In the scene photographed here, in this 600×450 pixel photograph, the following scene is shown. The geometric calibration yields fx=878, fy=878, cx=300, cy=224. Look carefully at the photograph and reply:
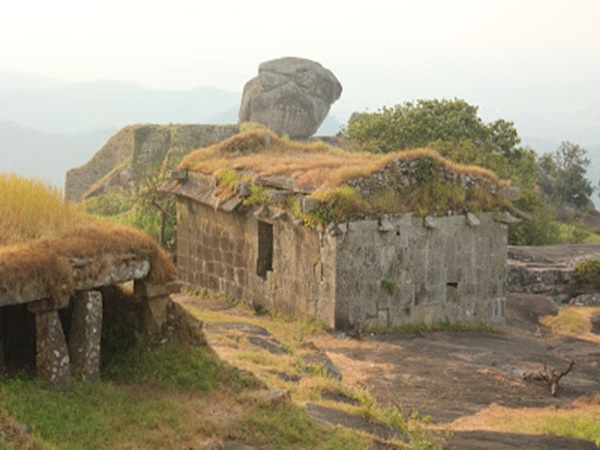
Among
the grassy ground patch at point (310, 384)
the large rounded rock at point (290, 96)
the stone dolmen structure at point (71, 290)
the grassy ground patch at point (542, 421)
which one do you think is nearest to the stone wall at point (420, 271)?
the grassy ground patch at point (310, 384)

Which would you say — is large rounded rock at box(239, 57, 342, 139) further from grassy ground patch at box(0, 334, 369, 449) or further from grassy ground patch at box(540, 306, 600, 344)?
grassy ground patch at box(0, 334, 369, 449)

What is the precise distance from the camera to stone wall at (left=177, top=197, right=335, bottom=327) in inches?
707

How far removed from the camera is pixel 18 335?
373 inches

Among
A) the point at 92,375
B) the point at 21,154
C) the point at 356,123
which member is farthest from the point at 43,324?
the point at 21,154

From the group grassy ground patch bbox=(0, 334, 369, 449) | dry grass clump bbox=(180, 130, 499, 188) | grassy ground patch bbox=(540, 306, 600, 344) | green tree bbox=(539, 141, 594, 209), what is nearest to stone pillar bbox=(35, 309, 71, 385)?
grassy ground patch bbox=(0, 334, 369, 449)

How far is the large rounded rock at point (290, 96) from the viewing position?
47.5 m

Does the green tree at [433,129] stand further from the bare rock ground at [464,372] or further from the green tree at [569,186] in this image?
the bare rock ground at [464,372]

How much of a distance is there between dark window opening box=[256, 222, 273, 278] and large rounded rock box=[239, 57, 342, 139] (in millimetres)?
27440

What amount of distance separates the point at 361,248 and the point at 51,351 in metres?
9.94

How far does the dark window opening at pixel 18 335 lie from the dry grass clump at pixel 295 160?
29.6 feet

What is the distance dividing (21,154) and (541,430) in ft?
438

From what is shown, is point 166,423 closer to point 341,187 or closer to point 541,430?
point 541,430

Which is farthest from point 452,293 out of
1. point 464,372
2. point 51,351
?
point 51,351

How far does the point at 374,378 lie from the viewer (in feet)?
45.8
